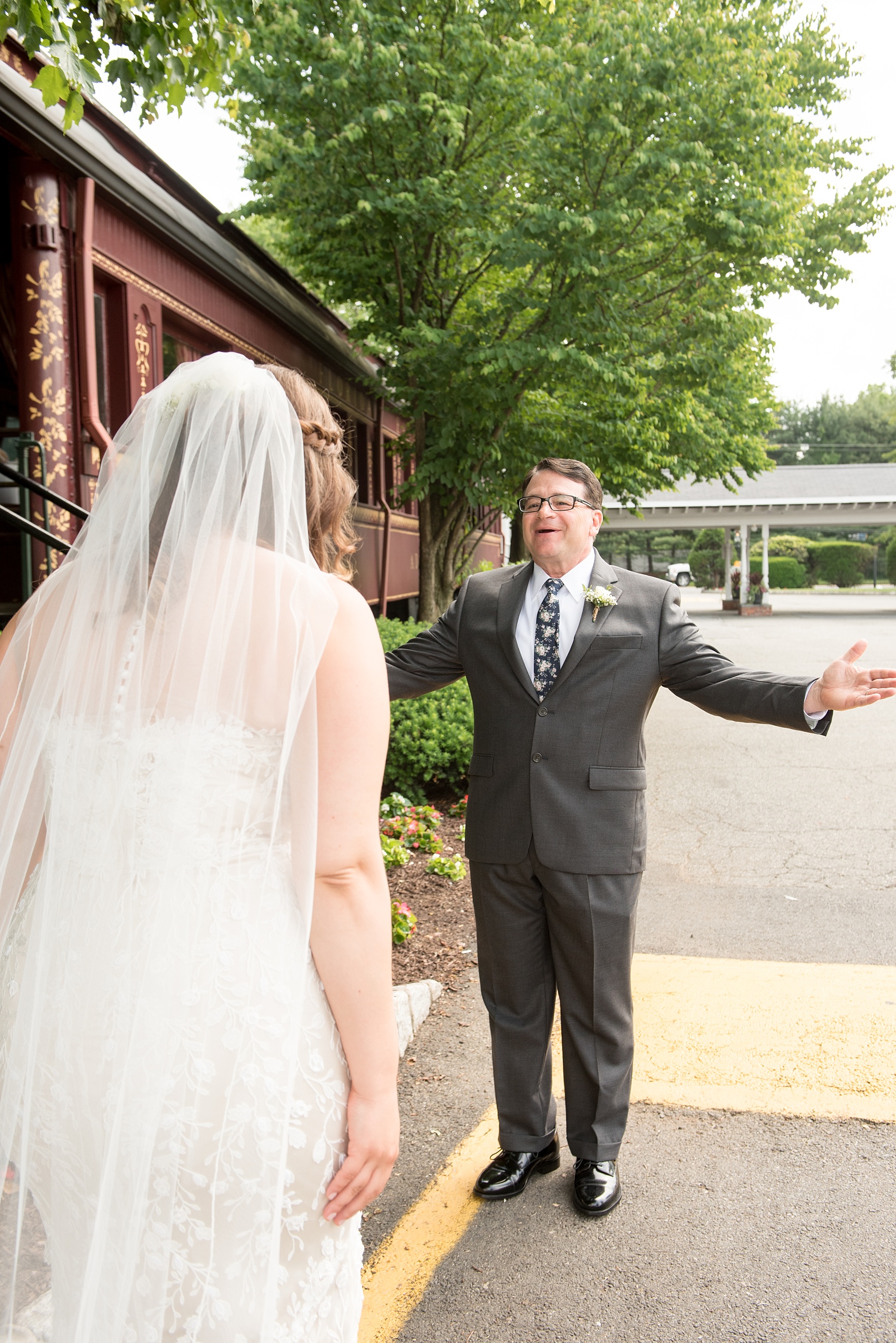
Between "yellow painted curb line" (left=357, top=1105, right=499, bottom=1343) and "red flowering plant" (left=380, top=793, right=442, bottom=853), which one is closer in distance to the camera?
"yellow painted curb line" (left=357, top=1105, right=499, bottom=1343)

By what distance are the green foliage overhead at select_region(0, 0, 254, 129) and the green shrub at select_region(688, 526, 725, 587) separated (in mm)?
55301

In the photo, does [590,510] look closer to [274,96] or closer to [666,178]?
[666,178]

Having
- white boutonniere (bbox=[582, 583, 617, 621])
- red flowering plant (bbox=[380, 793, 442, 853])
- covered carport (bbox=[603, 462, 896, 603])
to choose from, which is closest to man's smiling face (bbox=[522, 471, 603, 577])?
white boutonniere (bbox=[582, 583, 617, 621])

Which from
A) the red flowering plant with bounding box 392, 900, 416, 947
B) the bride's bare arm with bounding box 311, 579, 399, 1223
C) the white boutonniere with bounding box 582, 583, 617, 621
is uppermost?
the white boutonniere with bounding box 582, 583, 617, 621

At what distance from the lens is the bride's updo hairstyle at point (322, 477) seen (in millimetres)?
1732

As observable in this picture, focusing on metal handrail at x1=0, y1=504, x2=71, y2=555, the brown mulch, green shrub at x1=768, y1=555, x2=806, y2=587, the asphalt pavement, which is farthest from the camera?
green shrub at x1=768, y1=555, x2=806, y2=587

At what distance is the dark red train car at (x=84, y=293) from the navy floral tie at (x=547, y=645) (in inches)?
111

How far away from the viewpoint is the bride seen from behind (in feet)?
4.77

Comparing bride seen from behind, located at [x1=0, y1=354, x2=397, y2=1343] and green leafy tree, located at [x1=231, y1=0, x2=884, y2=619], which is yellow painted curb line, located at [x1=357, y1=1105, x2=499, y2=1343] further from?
green leafy tree, located at [x1=231, y1=0, x2=884, y2=619]

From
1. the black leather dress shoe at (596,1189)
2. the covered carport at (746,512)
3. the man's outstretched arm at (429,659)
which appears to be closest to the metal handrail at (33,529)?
the man's outstretched arm at (429,659)

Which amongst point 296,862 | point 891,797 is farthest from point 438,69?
point 296,862

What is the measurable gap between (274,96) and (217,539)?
9.84 meters

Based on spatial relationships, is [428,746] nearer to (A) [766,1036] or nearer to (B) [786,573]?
(A) [766,1036]

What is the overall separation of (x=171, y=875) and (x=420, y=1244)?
177cm
